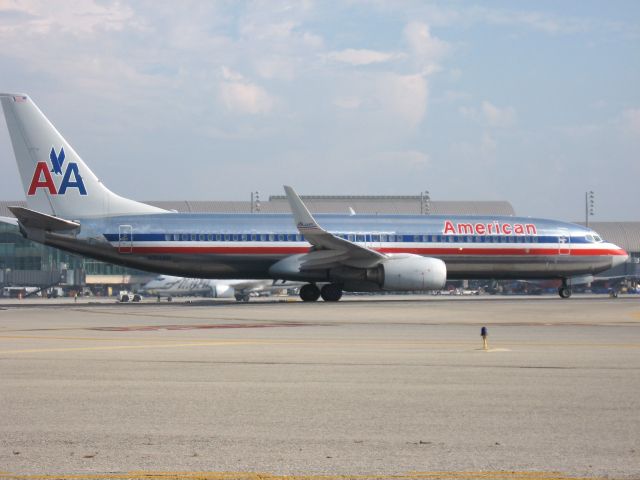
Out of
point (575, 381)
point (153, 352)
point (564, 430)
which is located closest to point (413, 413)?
point (564, 430)

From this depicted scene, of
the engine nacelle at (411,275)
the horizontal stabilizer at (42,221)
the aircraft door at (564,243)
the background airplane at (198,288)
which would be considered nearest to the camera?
the horizontal stabilizer at (42,221)

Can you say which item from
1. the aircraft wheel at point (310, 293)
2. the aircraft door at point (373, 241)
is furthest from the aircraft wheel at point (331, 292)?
the aircraft door at point (373, 241)

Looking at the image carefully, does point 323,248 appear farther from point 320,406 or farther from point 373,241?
point 320,406

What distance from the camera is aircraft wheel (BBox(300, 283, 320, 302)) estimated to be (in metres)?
48.9

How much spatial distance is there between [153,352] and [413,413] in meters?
8.81

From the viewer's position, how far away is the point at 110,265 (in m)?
106

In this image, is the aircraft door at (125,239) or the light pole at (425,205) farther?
the light pole at (425,205)

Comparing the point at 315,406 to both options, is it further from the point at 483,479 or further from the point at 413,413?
the point at 483,479

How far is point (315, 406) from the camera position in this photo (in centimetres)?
1152

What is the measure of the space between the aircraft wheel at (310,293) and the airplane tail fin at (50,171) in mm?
9975

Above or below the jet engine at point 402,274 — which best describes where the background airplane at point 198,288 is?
below

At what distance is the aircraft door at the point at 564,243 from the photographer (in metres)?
51.1

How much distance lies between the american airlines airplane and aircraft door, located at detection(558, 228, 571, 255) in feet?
1.40

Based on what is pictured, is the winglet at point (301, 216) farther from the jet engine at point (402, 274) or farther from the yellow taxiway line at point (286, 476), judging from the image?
the yellow taxiway line at point (286, 476)
